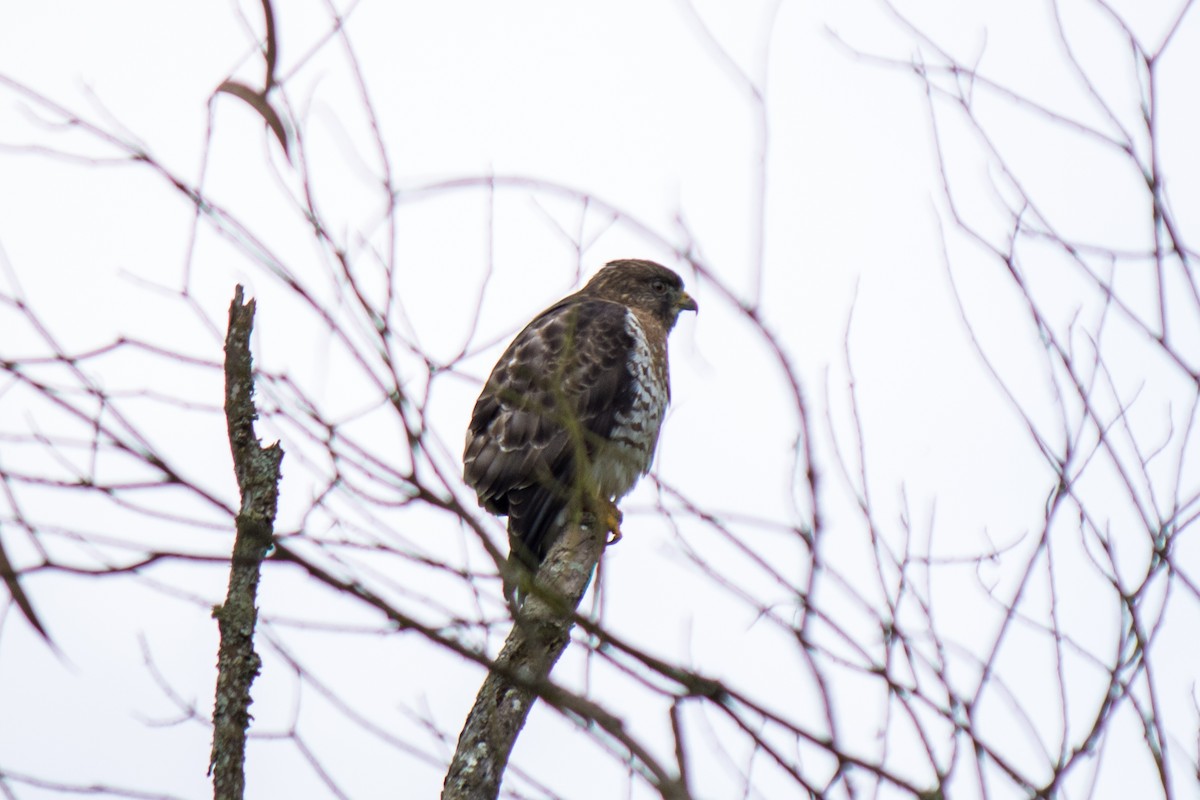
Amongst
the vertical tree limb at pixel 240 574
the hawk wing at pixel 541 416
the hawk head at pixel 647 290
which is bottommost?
the vertical tree limb at pixel 240 574

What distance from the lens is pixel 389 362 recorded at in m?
1.95

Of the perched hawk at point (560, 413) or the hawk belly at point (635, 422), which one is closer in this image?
the perched hawk at point (560, 413)

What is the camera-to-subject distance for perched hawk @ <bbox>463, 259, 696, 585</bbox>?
5.76 m

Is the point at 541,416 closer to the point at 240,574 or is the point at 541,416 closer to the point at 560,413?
the point at 560,413

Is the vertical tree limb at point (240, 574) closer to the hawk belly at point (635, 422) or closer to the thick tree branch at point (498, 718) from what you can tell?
the thick tree branch at point (498, 718)

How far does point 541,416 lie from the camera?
5605mm

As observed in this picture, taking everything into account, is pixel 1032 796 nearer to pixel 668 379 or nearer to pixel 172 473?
pixel 172 473

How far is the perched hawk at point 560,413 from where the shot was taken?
18.9 ft

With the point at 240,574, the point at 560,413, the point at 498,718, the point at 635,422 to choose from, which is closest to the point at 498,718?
the point at 498,718

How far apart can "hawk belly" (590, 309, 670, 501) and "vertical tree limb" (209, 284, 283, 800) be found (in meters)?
2.88

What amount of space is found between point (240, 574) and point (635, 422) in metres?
3.60

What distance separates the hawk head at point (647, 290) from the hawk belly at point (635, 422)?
2.29ft

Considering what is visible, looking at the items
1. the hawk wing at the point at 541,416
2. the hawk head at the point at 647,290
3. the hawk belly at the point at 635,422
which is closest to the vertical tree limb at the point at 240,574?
the hawk wing at the point at 541,416

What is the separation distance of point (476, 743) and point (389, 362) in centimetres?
202
